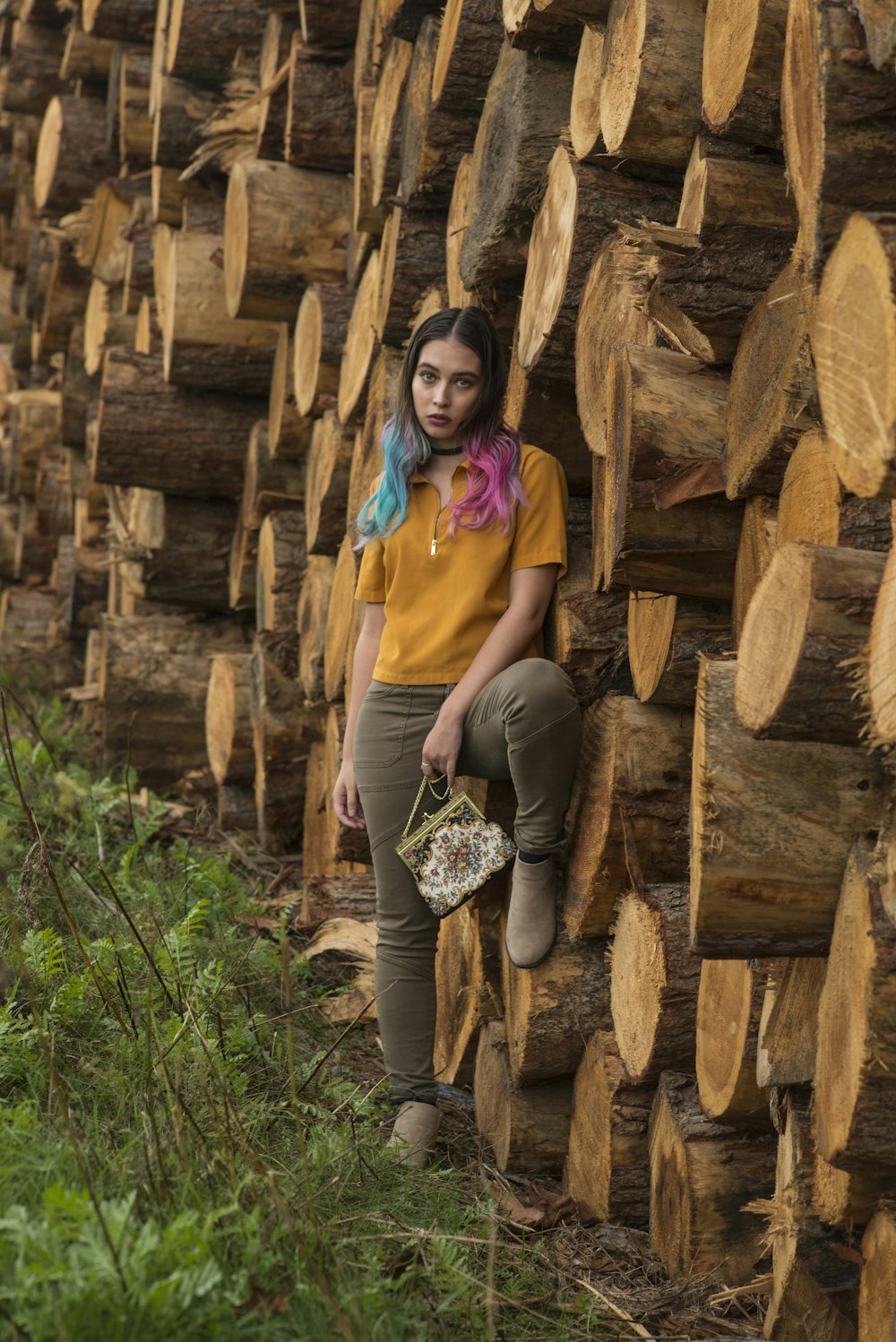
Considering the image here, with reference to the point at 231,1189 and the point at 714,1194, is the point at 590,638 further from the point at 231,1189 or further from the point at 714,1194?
the point at 231,1189

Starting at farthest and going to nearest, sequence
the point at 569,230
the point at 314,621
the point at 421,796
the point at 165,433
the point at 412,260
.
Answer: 1. the point at 165,433
2. the point at 314,621
3. the point at 412,260
4. the point at 421,796
5. the point at 569,230

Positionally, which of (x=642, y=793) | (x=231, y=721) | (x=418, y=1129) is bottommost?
(x=231, y=721)

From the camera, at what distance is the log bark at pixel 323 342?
14.7 ft

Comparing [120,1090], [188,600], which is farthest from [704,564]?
[188,600]

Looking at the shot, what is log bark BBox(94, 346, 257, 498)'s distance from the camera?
18.5 ft

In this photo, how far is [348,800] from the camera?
3.34 metres

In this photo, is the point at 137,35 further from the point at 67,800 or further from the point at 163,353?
the point at 67,800

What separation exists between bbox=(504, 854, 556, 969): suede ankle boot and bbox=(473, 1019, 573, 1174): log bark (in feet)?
1.11

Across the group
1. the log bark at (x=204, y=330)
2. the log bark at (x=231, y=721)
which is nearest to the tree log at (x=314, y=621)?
the log bark at (x=231, y=721)

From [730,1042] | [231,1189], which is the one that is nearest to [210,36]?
[730,1042]

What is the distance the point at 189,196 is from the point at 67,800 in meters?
2.66

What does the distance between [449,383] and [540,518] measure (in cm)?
36

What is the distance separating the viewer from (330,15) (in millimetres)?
4512

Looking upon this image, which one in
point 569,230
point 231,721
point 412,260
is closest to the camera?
point 569,230
